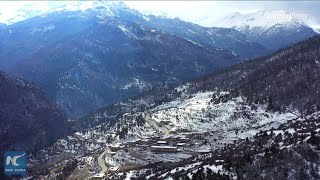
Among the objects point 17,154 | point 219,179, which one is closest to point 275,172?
point 219,179

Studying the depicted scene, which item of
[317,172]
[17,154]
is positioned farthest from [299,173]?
[17,154]

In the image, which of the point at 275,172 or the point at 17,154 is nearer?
the point at 17,154

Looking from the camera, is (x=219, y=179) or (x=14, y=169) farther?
(x=219, y=179)

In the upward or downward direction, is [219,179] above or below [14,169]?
below

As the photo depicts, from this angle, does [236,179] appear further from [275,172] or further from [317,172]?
[317,172]

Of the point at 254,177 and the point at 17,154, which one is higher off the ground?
the point at 17,154

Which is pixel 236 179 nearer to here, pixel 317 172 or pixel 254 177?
pixel 254 177

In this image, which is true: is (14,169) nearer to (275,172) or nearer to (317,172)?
(275,172)

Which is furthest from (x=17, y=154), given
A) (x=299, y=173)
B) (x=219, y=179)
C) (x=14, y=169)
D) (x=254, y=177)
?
(x=299, y=173)
